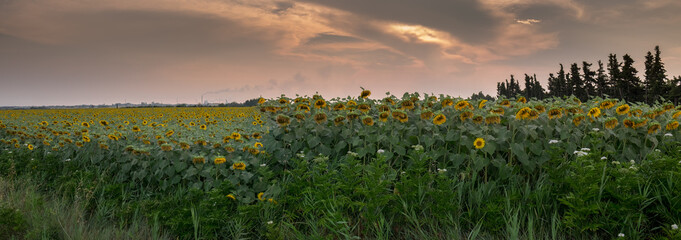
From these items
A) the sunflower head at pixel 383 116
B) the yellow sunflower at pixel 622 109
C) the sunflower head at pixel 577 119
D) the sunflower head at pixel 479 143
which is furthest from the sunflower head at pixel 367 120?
the yellow sunflower at pixel 622 109

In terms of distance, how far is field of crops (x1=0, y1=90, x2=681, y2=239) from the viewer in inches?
134

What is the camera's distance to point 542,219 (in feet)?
11.6

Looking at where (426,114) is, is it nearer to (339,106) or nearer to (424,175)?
(424,175)

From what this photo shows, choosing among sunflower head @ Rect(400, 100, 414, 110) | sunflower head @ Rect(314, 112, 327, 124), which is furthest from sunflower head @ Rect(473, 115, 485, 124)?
sunflower head @ Rect(314, 112, 327, 124)

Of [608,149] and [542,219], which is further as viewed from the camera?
[608,149]

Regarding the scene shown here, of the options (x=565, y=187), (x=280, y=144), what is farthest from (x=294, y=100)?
(x=565, y=187)

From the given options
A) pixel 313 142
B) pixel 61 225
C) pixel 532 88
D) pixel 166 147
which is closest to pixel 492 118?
pixel 313 142

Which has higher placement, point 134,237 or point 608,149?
point 608,149

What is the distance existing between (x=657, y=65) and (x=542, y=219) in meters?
68.3

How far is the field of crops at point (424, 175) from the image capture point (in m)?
3.41

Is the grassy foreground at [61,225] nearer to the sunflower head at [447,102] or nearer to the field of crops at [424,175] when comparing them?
the field of crops at [424,175]

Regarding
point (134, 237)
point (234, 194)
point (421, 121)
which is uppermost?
point (421, 121)

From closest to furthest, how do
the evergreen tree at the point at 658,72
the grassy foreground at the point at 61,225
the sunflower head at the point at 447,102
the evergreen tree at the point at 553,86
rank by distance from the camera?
the grassy foreground at the point at 61,225, the sunflower head at the point at 447,102, the evergreen tree at the point at 658,72, the evergreen tree at the point at 553,86

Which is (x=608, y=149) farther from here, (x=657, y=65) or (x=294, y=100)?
(x=657, y=65)
